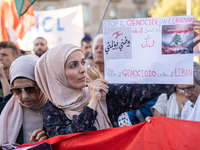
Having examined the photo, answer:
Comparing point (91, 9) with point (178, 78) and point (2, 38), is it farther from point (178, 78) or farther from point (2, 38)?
point (178, 78)

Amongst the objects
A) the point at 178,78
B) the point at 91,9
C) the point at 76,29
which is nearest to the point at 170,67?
the point at 178,78

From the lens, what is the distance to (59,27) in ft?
19.5

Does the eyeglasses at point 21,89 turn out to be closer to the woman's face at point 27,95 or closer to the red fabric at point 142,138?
the woman's face at point 27,95

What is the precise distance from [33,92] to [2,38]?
2765mm

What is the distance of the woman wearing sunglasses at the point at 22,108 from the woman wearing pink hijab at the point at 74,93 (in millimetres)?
231

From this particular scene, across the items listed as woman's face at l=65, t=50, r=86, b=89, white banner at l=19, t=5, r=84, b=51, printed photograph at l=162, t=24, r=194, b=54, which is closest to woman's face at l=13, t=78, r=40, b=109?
woman's face at l=65, t=50, r=86, b=89

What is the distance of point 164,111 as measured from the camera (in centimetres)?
315

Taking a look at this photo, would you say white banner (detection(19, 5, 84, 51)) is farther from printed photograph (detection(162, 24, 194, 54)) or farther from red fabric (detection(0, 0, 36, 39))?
printed photograph (detection(162, 24, 194, 54))

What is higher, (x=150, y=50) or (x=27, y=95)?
(x=150, y=50)

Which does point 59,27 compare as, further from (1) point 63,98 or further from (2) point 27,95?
(1) point 63,98

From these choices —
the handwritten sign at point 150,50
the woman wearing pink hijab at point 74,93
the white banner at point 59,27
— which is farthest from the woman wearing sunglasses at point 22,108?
the white banner at point 59,27

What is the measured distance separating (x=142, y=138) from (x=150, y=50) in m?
0.80

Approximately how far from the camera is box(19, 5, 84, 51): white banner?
19.3 ft

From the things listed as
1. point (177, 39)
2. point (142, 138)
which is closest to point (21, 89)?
point (142, 138)
